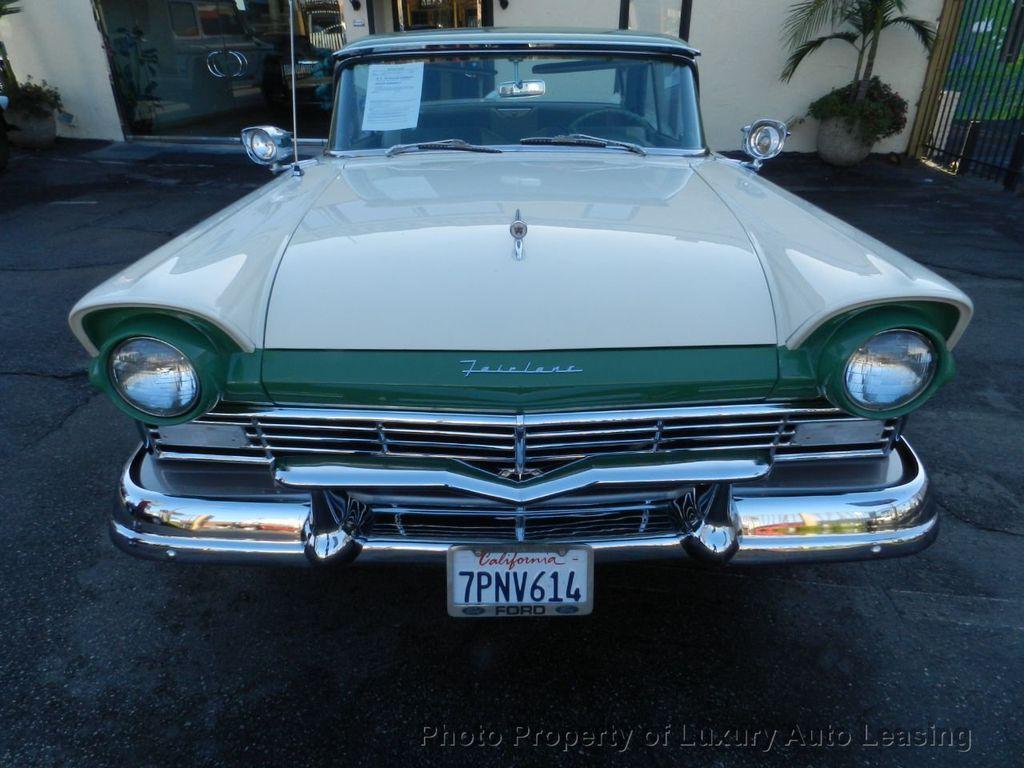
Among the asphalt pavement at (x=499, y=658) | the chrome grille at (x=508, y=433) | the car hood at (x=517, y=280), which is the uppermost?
the car hood at (x=517, y=280)

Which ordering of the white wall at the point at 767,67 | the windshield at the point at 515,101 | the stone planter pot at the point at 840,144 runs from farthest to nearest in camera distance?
the white wall at the point at 767,67 → the stone planter pot at the point at 840,144 → the windshield at the point at 515,101

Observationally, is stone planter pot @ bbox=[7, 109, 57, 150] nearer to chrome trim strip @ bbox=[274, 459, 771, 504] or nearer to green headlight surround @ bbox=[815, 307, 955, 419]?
chrome trim strip @ bbox=[274, 459, 771, 504]

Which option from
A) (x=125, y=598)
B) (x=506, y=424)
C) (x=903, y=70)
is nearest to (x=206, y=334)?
(x=506, y=424)

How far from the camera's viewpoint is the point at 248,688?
1989 millimetres

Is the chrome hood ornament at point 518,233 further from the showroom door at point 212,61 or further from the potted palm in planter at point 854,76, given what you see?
the showroom door at point 212,61

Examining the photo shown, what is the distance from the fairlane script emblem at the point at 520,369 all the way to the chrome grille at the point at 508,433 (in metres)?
0.10

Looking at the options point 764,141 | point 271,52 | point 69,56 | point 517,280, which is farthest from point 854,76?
point 69,56

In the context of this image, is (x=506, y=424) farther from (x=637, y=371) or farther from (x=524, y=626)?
(x=524, y=626)

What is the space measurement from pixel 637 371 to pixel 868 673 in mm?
1193

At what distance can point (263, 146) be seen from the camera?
2996mm

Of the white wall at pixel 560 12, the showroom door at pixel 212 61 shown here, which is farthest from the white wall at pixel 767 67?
the showroom door at pixel 212 61

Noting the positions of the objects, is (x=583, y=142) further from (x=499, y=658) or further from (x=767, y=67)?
(x=767, y=67)

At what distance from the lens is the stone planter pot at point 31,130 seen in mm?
9914

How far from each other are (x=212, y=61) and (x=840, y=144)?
9.09 metres
